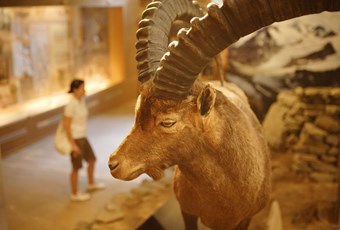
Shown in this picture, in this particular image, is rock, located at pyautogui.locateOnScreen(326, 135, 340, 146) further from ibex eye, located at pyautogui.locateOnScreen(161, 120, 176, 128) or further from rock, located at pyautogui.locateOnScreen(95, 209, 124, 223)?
ibex eye, located at pyautogui.locateOnScreen(161, 120, 176, 128)

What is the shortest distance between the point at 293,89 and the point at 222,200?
4.64 metres

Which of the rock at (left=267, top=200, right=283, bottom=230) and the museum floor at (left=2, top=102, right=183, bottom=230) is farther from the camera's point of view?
the museum floor at (left=2, top=102, right=183, bottom=230)

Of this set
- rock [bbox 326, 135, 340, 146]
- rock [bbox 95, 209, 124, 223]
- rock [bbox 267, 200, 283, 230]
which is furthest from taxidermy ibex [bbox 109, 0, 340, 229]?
rock [bbox 326, 135, 340, 146]

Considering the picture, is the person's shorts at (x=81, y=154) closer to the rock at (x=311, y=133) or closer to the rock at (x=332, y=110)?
the rock at (x=311, y=133)

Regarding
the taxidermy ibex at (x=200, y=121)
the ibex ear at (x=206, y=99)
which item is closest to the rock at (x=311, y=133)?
the taxidermy ibex at (x=200, y=121)

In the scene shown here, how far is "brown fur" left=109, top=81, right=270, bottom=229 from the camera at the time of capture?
8.85 ft

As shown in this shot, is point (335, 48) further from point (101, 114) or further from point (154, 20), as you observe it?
point (101, 114)

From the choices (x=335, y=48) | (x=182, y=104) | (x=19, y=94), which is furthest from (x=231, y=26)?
(x=19, y=94)

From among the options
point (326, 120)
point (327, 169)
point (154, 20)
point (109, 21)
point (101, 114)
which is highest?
point (154, 20)

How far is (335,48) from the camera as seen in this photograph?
664 centimetres

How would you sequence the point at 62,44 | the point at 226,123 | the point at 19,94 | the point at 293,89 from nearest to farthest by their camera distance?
the point at 226,123 → the point at 293,89 → the point at 19,94 → the point at 62,44

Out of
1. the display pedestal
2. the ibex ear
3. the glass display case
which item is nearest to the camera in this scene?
the ibex ear

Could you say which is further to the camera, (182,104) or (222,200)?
(222,200)

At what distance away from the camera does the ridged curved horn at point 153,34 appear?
2894mm
